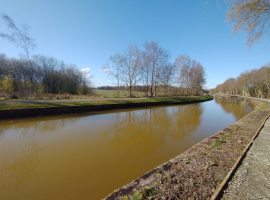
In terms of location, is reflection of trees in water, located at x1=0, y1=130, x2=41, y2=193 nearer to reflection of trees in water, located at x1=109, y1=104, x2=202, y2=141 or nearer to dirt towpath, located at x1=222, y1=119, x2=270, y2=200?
reflection of trees in water, located at x1=109, y1=104, x2=202, y2=141

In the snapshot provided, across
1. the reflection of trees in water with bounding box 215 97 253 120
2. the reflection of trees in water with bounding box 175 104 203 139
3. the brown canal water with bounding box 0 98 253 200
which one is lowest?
the reflection of trees in water with bounding box 215 97 253 120

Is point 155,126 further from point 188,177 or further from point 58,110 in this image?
point 58,110

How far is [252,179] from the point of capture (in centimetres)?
384

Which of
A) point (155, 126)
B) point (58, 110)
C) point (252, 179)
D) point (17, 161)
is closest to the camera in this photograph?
point (252, 179)

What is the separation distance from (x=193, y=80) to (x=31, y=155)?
5440 centimetres

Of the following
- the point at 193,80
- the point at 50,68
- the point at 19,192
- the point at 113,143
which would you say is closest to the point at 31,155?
the point at 19,192

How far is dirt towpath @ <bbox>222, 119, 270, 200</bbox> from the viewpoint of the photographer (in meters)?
3.27

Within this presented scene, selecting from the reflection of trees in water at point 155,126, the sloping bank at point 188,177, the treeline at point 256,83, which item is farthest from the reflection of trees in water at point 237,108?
the sloping bank at point 188,177

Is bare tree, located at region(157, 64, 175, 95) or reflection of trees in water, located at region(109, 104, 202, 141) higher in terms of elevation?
bare tree, located at region(157, 64, 175, 95)

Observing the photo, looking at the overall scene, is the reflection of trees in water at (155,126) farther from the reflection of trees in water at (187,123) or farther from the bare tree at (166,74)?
the bare tree at (166,74)

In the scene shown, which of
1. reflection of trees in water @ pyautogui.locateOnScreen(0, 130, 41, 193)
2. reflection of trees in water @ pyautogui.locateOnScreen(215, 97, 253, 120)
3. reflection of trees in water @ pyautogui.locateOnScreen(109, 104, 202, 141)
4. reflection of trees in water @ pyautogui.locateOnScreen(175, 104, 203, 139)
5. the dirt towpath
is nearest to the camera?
the dirt towpath

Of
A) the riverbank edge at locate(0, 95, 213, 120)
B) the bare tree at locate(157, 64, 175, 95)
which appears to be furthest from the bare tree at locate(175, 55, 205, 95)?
the riverbank edge at locate(0, 95, 213, 120)

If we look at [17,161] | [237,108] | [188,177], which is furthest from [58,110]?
[237,108]

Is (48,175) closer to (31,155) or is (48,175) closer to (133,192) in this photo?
(31,155)
